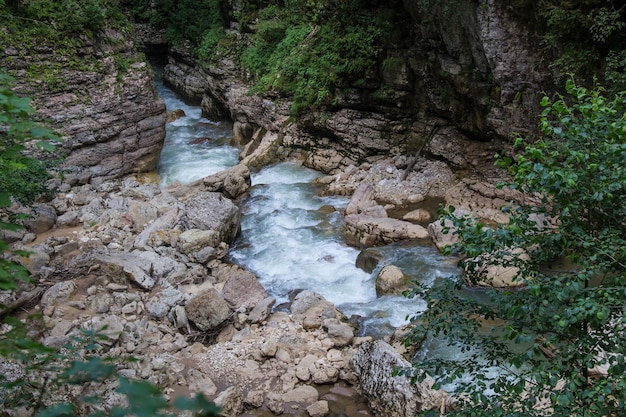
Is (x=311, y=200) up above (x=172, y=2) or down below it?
below

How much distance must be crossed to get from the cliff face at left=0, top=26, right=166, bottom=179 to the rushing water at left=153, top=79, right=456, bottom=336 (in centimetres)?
174

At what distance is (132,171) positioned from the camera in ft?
46.0

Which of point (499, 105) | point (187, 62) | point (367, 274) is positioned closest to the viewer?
point (367, 274)

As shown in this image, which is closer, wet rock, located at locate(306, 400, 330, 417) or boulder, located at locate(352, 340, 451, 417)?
boulder, located at locate(352, 340, 451, 417)

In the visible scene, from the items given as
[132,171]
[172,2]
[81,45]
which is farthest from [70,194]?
[172,2]

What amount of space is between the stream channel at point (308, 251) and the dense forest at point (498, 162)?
913 mm

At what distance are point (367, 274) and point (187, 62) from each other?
17.6 meters

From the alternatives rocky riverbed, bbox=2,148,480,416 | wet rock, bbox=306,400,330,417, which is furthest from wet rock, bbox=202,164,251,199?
wet rock, bbox=306,400,330,417

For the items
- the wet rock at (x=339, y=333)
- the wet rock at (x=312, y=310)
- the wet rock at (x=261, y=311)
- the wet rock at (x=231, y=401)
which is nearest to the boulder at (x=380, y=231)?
the wet rock at (x=312, y=310)

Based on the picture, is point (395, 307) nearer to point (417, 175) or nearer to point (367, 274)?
point (367, 274)

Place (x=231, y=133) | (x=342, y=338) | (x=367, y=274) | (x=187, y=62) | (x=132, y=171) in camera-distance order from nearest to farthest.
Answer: (x=342, y=338), (x=367, y=274), (x=132, y=171), (x=231, y=133), (x=187, y=62)

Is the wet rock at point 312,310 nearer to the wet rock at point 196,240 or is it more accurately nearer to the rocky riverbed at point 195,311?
the rocky riverbed at point 195,311

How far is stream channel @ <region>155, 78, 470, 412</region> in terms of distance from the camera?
29.3ft

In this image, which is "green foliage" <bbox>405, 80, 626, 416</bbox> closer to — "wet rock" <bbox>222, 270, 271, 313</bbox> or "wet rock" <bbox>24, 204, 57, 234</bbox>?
"wet rock" <bbox>222, 270, 271, 313</bbox>
